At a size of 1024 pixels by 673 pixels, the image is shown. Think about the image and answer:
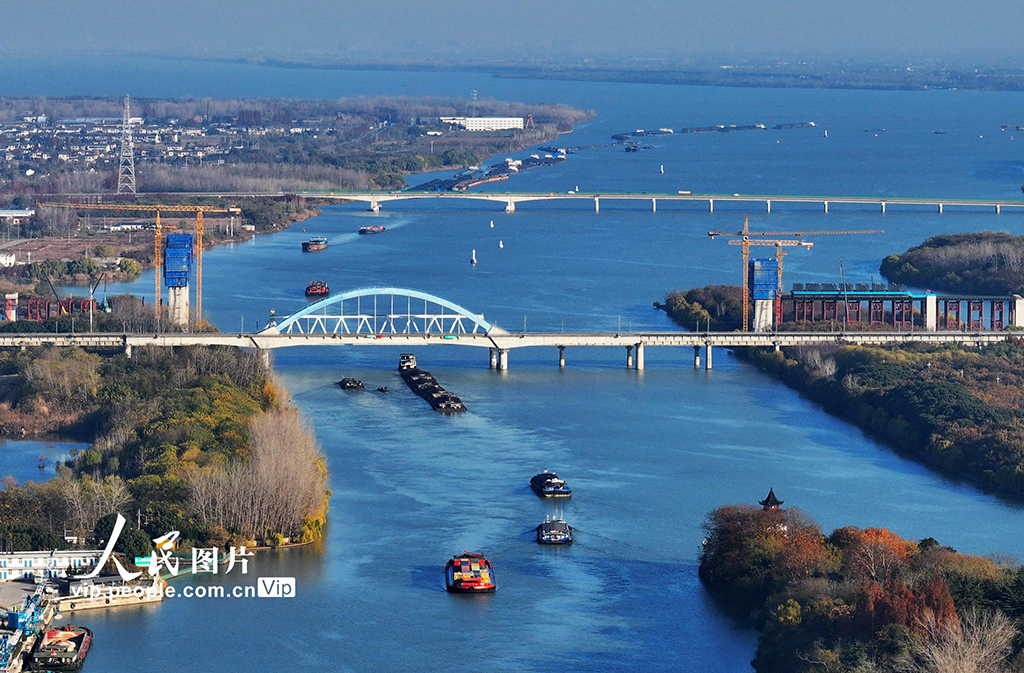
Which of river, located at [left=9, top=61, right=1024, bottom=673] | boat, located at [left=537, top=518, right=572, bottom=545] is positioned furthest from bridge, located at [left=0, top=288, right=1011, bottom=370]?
boat, located at [left=537, top=518, right=572, bottom=545]

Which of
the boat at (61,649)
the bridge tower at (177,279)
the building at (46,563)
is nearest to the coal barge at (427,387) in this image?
the bridge tower at (177,279)

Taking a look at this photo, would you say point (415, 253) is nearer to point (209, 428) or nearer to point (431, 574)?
point (209, 428)

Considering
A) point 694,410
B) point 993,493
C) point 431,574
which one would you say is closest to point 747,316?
point 694,410

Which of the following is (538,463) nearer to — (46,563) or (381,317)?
(46,563)

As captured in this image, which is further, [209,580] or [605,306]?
[605,306]

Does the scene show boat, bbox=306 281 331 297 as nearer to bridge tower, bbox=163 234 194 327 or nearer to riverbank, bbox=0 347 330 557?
bridge tower, bbox=163 234 194 327

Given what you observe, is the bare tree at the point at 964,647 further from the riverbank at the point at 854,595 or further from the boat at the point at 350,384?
the boat at the point at 350,384
